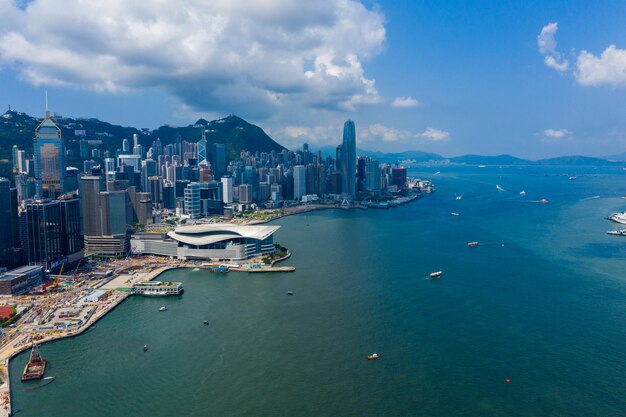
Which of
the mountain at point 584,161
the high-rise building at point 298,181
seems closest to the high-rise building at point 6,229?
the high-rise building at point 298,181

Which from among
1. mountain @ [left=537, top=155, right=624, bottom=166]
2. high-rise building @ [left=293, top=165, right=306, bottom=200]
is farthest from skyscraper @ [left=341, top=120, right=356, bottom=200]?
mountain @ [left=537, top=155, right=624, bottom=166]

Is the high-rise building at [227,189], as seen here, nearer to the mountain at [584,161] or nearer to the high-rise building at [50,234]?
the high-rise building at [50,234]

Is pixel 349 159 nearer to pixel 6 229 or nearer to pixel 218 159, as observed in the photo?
pixel 218 159

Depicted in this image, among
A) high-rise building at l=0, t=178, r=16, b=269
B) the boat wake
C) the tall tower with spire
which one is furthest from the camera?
the tall tower with spire

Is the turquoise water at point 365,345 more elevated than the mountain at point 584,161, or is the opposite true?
the mountain at point 584,161

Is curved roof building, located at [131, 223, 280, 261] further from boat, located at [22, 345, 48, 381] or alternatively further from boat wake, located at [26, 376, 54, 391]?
boat wake, located at [26, 376, 54, 391]

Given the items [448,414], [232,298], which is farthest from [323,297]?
[448,414]
